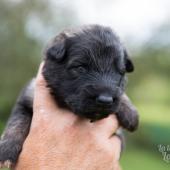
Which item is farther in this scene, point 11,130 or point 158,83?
point 158,83

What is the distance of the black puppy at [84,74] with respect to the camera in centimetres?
486

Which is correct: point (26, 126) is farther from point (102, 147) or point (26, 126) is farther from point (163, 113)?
point (163, 113)

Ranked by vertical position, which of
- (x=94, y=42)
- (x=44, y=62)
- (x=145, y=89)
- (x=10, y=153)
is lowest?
(x=145, y=89)

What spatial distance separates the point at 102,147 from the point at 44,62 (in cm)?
100

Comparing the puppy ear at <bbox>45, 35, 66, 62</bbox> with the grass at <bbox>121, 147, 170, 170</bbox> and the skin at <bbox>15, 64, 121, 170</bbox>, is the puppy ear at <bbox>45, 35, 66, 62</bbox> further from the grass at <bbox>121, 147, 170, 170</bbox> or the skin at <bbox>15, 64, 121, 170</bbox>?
the grass at <bbox>121, 147, 170, 170</bbox>

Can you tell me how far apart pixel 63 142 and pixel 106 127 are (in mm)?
547

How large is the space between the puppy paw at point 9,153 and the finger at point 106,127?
0.78 metres

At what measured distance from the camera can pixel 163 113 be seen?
72.5 ft

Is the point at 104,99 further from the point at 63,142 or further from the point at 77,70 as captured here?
the point at 63,142

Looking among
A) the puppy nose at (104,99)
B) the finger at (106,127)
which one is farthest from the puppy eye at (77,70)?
the finger at (106,127)

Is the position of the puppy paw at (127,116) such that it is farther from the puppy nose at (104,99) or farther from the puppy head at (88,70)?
the puppy nose at (104,99)

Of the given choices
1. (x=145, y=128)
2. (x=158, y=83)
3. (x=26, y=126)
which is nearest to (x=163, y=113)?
(x=145, y=128)

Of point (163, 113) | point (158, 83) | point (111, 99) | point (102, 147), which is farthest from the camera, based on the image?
point (158, 83)

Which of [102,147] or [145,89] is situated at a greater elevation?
[102,147]
